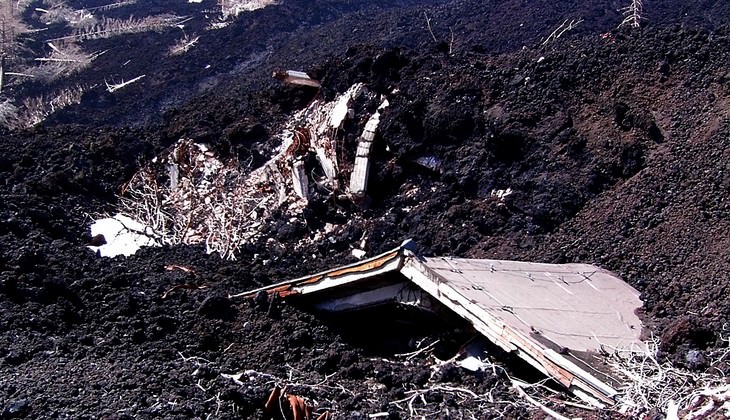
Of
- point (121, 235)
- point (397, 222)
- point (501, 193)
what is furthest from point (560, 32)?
point (121, 235)

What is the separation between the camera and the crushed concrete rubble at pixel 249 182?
841 centimetres

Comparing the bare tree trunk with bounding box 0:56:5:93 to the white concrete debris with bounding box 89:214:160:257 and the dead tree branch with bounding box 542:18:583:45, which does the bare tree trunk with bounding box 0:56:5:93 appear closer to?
the white concrete debris with bounding box 89:214:160:257

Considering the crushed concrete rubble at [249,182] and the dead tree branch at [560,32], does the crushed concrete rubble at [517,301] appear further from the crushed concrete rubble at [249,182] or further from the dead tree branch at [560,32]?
the dead tree branch at [560,32]

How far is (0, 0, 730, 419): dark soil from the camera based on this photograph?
441cm

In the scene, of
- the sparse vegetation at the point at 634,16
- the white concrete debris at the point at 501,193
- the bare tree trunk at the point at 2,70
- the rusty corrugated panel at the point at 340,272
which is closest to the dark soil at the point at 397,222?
the white concrete debris at the point at 501,193

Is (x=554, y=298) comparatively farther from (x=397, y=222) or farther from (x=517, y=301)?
(x=397, y=222)

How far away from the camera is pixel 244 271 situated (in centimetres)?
688

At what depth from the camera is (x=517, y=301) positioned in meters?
5.05

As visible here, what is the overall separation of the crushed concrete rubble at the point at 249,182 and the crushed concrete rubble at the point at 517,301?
272 cm

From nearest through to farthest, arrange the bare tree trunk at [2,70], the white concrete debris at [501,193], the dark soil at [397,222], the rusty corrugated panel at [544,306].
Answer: the rusty corrugated panel at [544,306] < the dark soil at [397,222] < the white concrete debris at [501,193] < the bare tree trunk at [2,70]

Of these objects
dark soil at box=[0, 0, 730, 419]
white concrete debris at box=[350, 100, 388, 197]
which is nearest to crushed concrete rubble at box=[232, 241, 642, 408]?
dark soil at box=[0, 0, 730, 419]

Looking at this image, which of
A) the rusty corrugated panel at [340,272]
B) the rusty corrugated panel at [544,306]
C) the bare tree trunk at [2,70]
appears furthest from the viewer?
the bare tree trunk at [2,70]

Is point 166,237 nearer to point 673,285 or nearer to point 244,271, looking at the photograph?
point 244,271

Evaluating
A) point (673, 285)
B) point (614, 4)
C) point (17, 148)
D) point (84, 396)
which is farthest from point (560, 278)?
point (614, 4)
